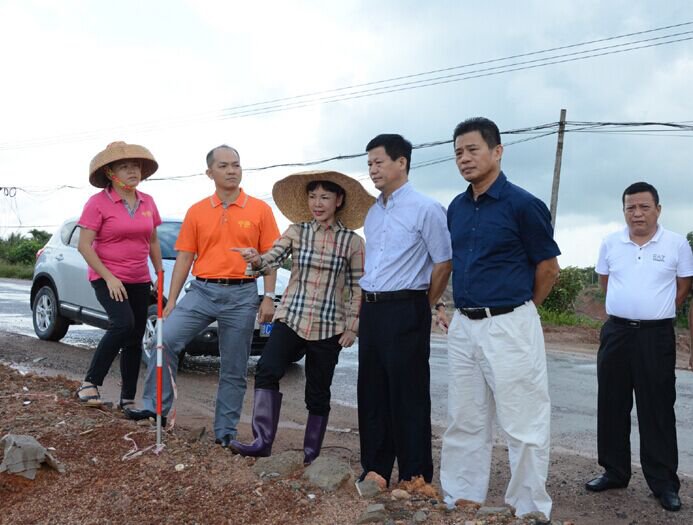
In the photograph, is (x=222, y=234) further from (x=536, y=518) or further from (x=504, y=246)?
(x=536, y=518)

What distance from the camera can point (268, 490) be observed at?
4023 millimetres

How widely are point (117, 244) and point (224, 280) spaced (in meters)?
1.01

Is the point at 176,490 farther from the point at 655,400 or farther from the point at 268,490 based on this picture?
the point at 655,400

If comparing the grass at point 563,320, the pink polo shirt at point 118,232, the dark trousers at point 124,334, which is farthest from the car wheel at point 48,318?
the grass at point 563,320

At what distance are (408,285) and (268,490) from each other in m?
1.41

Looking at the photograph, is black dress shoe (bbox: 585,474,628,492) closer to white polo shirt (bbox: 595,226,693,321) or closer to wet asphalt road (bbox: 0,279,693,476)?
wet asphalt road (bbox: 0,279,693,476)

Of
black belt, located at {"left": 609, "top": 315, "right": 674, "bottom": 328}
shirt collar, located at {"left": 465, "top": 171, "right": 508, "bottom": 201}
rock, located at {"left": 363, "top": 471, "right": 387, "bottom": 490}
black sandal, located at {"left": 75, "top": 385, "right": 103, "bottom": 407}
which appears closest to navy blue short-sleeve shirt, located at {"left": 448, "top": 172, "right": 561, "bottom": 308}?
shirt collar, located at {"left": 465, "top": 171, "right": 508, "bottom": 201}

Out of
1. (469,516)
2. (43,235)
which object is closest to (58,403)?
(469,516)

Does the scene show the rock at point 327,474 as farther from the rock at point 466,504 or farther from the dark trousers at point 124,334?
the dark trousers at point 124,334

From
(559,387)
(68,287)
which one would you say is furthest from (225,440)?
(68,287)

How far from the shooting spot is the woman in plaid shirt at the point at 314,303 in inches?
190

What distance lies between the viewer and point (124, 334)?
5629 mm

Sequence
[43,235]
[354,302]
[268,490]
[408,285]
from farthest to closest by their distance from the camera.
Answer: [43,235], [354,302], [408,285], [268,490]

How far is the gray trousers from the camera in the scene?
16.9 feet
